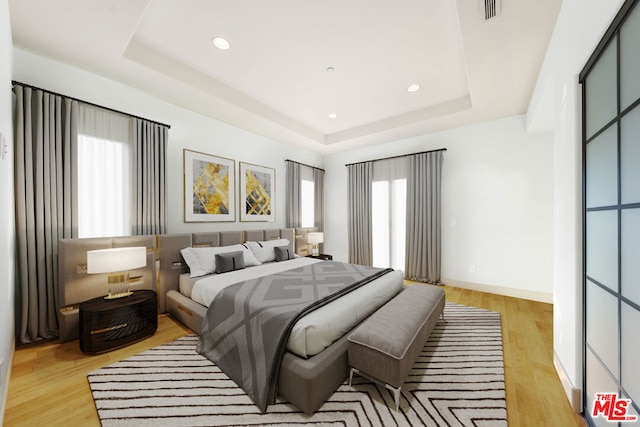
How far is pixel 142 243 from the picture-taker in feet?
9.06

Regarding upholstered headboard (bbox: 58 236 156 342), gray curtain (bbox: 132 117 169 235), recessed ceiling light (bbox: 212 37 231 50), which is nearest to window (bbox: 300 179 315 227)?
gray curtain (bbox: 132 117 169 235)

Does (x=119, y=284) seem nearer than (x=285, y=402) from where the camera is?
No

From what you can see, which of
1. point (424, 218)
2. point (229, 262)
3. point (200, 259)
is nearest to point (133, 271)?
point (200, 259)

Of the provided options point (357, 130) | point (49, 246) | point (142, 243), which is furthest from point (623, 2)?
point (49, 246)

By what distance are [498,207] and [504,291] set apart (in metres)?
1.33

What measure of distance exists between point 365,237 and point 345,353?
3572mm

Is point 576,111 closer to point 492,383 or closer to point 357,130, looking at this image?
point 492,383

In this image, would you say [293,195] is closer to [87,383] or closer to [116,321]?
[116,321]

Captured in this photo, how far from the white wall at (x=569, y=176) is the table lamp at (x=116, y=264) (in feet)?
11.7

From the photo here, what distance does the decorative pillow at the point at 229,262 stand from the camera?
9.98 feet

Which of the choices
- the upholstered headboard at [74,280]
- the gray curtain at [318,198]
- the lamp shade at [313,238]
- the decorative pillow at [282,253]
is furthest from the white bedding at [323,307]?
the gray curtain at [318,198]

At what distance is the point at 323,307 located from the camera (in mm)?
1999

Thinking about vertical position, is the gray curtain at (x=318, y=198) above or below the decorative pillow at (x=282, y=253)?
above

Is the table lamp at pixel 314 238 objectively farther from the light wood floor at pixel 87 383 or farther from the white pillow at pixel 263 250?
the light wood floor at pixel 87 383
